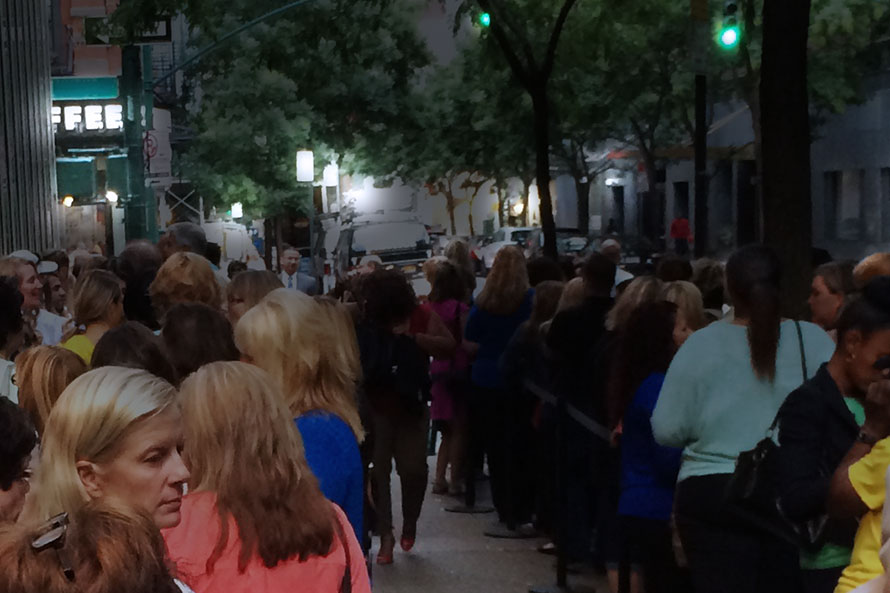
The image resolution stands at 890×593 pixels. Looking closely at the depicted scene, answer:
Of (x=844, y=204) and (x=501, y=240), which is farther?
(x=501, y=240)

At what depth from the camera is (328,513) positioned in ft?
13.2

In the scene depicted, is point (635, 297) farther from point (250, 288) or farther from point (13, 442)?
point (13, 442)

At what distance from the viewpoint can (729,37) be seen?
20.0 meters

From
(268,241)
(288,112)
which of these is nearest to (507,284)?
(288,112)

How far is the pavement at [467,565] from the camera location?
10.2 metres

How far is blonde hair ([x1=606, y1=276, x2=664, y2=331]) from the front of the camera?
7.71m

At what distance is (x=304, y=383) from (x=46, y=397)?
102 cm

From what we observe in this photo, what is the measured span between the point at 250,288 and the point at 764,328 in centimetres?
279

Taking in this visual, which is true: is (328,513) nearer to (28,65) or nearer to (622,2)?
(622,2)

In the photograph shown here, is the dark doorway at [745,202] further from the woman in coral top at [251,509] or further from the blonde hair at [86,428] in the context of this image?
the blonde hair at [86,428]

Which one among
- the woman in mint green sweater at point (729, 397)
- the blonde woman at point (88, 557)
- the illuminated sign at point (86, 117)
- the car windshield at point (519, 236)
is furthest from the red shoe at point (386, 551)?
the car windshield at point (519, 236)

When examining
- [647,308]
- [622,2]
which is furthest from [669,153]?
[647,308]

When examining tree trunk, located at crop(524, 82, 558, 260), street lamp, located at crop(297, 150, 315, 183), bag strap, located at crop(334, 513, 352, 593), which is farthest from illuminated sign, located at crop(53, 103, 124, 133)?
bag strap, located at crop(334, 513, 352, 593)

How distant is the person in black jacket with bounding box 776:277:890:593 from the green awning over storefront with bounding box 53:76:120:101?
42.3m
